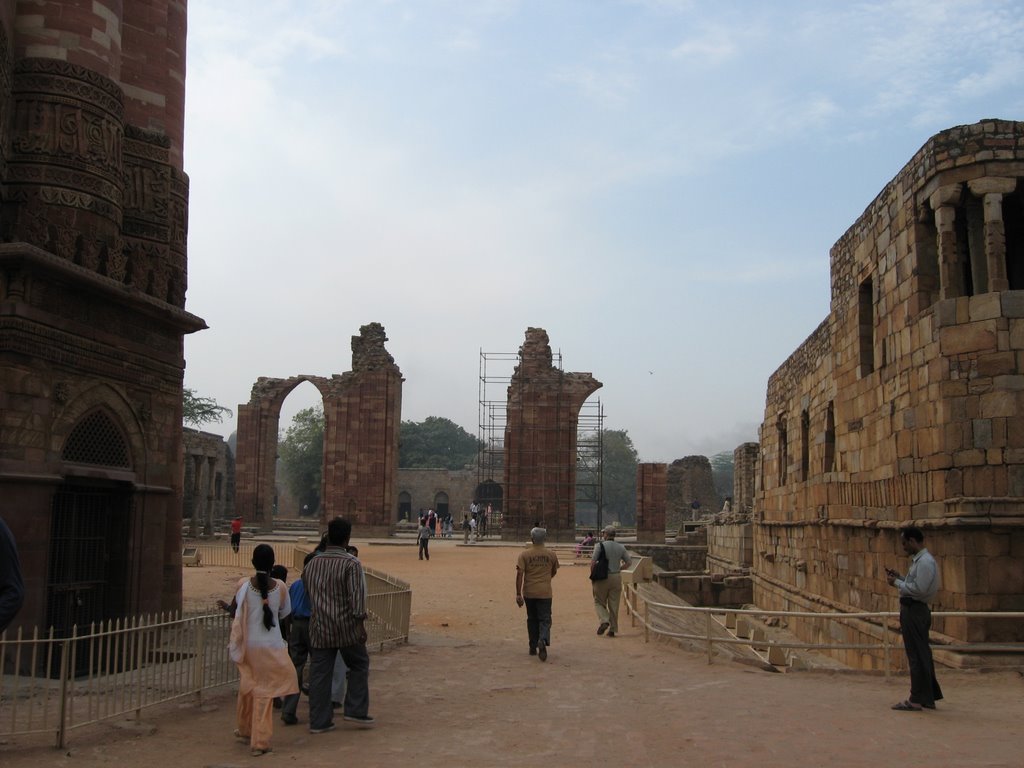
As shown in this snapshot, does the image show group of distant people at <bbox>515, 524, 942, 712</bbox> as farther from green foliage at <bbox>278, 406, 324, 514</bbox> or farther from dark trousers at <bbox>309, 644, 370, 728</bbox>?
green foliage at <bbox>278, 406, 324, 514</bbox>

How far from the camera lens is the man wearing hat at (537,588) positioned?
9109 millimetres

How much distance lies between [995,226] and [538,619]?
5643 millimetres

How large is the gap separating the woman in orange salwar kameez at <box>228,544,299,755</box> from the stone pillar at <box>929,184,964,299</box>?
6.89 metres

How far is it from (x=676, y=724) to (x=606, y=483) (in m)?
74.6

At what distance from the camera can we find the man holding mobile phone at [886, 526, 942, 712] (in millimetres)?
6457

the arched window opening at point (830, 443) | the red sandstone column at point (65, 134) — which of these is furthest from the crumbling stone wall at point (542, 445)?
the red sandstone column at point (65, 134)

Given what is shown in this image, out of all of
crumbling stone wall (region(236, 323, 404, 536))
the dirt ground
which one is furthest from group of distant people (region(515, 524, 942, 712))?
crumbling stone wall (region(236, 323, 404, 536))

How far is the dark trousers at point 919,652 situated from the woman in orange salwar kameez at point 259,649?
409 centimetres

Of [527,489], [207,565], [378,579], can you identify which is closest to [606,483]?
[527,489]

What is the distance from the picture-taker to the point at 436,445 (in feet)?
270

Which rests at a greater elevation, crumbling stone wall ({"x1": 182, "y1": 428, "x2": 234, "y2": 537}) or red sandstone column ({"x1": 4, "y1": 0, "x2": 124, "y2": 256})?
red sandstone column ({"x1": 4, "y1": 0, "x2": 124, "y2": 256})

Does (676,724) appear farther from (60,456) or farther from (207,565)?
(207,565)

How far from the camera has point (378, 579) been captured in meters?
10.2

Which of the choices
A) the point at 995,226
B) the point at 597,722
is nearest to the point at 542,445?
the point at 995,226
